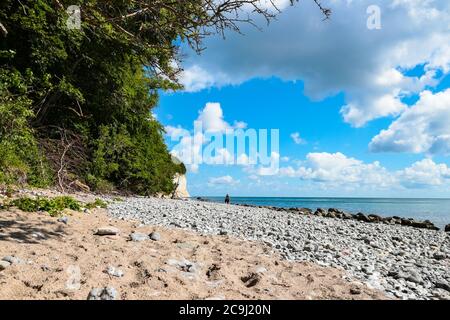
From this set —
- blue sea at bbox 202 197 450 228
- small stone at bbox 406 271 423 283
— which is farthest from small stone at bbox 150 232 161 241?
blue sea at bbox 202 197 450 228

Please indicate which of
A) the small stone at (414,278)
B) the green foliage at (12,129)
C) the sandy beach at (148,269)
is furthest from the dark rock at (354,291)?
the green foliage at (12,129)

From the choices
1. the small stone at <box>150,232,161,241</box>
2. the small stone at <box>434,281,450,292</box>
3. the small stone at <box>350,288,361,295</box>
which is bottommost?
the small stone at <box>434,281,450,292</box>

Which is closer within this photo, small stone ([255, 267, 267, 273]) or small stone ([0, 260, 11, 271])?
small stone ([0, 260, 11, 271])

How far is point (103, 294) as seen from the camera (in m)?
3.83

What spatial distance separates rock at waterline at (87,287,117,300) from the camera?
149 inches

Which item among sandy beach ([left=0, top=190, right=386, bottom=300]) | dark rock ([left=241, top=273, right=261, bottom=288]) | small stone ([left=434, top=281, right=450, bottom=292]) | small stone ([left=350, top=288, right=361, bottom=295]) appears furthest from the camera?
small stone ([left=434, top=281, right=450, bottom=292])

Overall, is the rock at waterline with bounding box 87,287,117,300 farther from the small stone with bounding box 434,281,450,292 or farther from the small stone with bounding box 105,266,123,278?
the small stone with bounding box 434,281,450,292

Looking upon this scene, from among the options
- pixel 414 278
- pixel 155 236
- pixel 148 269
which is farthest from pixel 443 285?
pixel 155 236

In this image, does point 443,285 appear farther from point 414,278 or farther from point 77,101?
point 77,101

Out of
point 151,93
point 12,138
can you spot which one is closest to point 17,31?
point 12,138

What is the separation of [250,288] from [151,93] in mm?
19117

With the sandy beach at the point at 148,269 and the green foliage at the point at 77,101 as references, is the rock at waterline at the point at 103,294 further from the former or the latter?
the green foliage at the point at 77,101

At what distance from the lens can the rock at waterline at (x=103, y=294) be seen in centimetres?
378

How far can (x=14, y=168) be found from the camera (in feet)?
37.0
